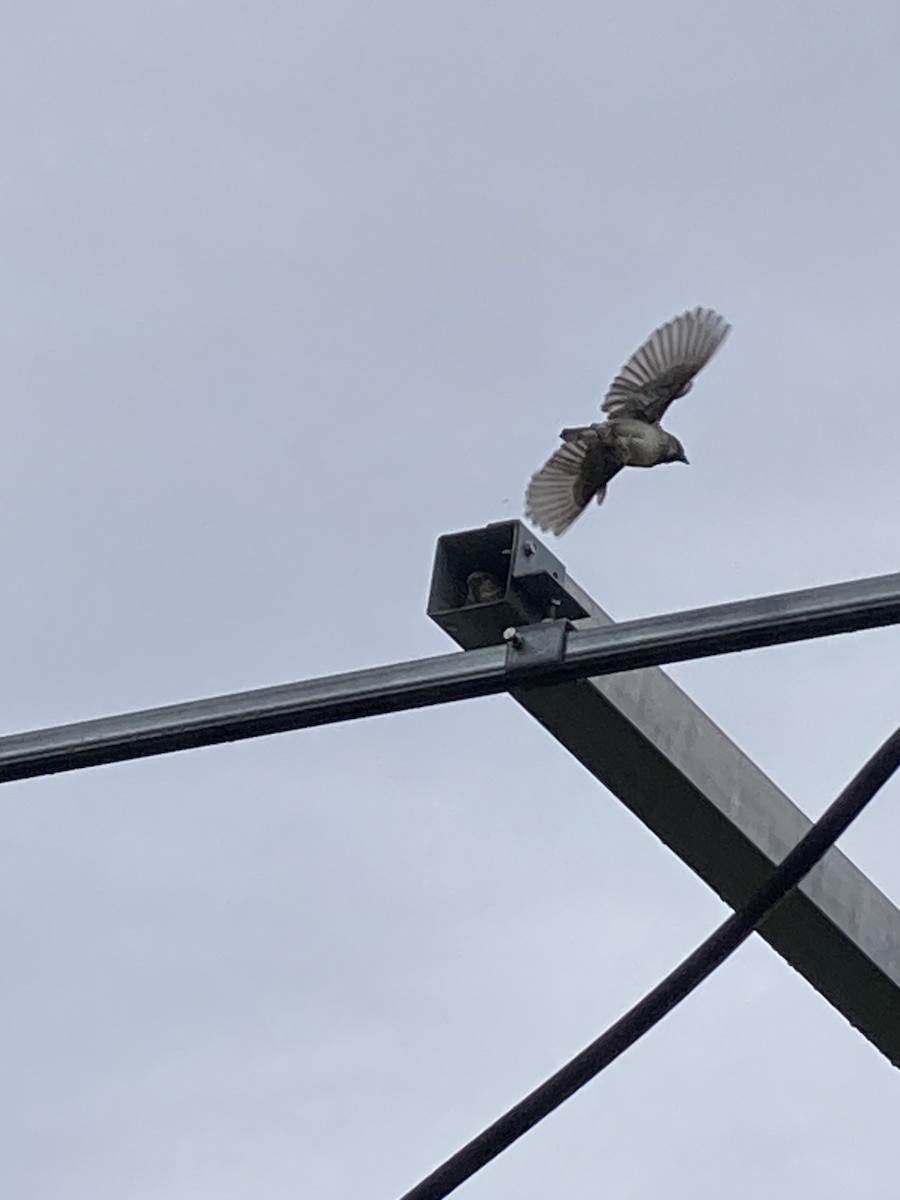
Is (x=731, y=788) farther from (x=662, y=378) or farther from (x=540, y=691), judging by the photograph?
(x=662, y=378)

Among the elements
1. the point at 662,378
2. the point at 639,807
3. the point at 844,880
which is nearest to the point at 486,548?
the point at 639,807

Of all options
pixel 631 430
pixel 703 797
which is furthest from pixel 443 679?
pixel 631 430

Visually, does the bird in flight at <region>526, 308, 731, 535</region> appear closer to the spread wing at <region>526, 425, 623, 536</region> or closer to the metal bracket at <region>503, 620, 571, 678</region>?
the spread wing at <region>526, 425, 623, 536</region>

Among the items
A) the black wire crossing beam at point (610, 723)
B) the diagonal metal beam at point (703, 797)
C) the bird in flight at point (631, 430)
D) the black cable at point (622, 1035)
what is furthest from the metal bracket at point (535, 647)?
the bird in flight at point (631, 430)

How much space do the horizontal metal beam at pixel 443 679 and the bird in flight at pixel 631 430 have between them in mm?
2338

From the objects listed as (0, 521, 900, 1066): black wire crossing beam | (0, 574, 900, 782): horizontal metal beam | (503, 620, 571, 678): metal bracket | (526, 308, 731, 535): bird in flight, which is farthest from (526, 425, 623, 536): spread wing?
(503, 620, 571, 678): metal bracket

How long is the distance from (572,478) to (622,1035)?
9.72ft

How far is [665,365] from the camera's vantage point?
534 centimetres

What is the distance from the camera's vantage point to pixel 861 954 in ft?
9.14

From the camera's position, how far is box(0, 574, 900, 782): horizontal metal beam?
2230 millimetres

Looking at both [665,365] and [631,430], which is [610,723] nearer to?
[631,430]

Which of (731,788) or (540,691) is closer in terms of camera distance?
(540,691)

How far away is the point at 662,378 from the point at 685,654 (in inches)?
121

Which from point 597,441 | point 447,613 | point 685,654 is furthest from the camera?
point 597,441
